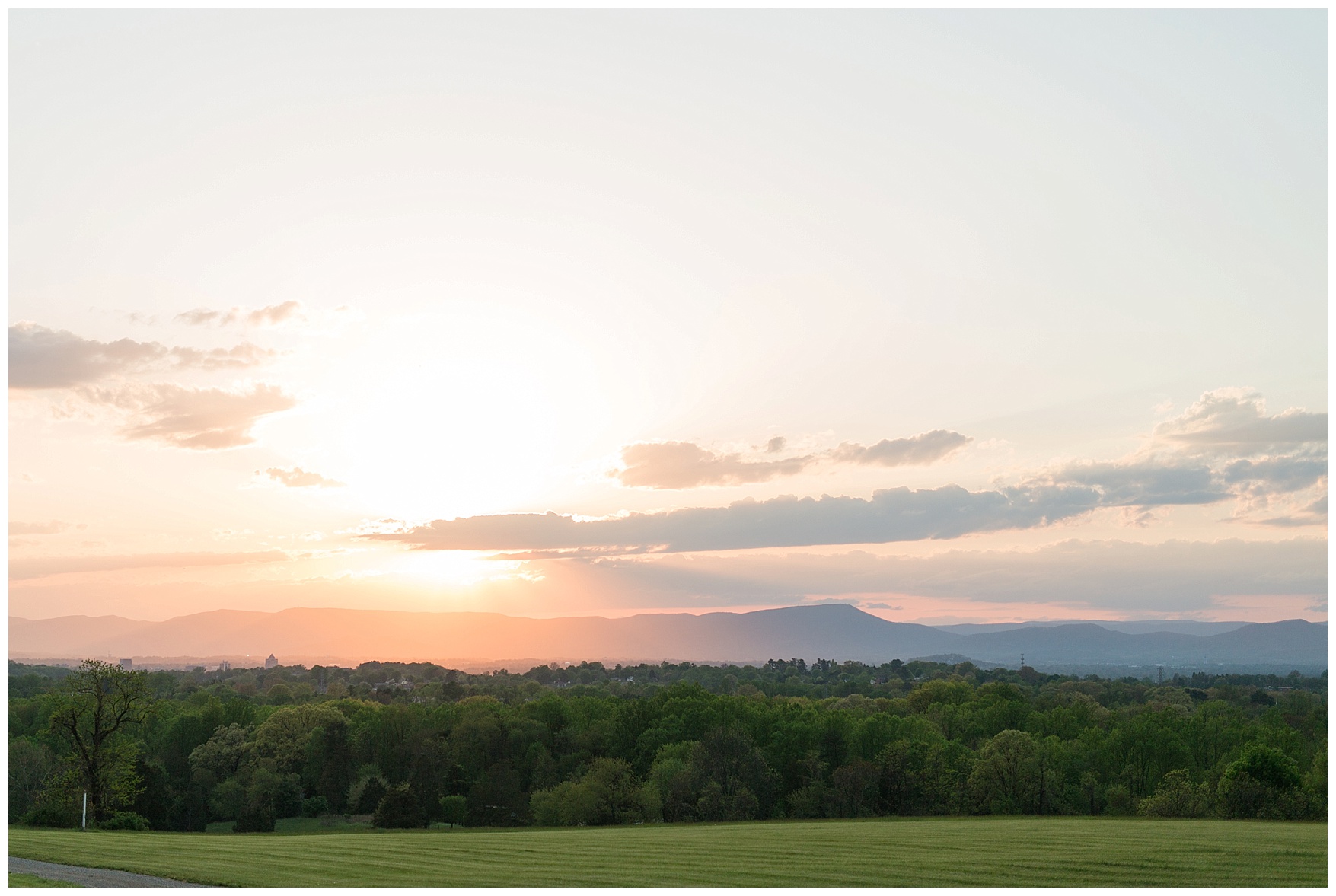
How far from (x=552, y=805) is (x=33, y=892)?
117ft

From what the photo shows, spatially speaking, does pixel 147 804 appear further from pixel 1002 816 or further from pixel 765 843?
pixel 1002 816

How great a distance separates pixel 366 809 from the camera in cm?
6150

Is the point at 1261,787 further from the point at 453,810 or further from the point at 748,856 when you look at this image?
the point at 453,810

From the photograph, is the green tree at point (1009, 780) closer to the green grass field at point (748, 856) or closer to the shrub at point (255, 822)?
the green grass field at point (748, 856)

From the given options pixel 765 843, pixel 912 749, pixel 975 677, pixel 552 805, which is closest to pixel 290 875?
pixel 765 843

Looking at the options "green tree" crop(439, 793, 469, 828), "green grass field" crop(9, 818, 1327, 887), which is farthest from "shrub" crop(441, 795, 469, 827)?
"green grass field" crop(9, 818, 1327, 887)

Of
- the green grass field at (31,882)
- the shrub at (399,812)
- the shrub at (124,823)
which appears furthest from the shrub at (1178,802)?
the shrub at (124,823)

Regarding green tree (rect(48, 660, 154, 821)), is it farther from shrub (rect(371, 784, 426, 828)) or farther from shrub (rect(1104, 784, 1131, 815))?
shrub (rect(1104, 784, 1131, 815))

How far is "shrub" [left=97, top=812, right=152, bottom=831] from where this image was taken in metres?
42.2

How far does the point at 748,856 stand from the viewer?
29.4 metres

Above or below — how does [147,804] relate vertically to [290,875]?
below

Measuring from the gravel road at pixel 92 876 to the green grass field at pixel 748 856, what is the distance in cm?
50

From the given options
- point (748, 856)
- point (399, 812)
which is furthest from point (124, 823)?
point (748, 856)

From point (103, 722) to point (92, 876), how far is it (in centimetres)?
2713
